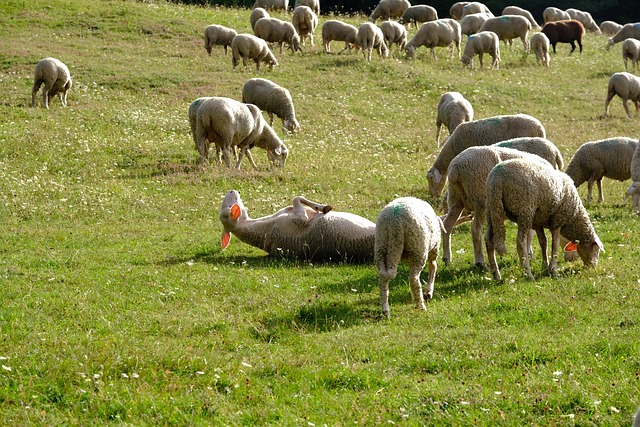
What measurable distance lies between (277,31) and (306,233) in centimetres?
2092

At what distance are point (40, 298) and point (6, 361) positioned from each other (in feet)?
6.76

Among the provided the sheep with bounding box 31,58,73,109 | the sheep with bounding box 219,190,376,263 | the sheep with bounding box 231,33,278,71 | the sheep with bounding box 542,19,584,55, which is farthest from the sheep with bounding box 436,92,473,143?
the sheep with bounding box 542,19,584,55

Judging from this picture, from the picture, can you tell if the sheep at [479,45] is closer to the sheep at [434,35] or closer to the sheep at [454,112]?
the sheep at [434,35]

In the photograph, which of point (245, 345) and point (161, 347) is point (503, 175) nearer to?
point (245, 345)

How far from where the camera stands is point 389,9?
44344 millimetres

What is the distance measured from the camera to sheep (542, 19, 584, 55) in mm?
39781

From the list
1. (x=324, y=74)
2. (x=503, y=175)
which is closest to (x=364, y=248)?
(x=503, y=175)

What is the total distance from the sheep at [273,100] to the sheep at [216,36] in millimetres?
8443

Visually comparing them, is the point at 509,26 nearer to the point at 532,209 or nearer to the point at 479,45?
the point at 479,45

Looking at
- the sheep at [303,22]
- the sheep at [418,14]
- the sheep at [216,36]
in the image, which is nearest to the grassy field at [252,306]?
the sheep at [216,36]

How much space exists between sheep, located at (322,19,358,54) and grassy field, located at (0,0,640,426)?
9.95 m

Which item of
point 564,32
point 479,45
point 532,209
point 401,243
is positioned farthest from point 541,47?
point 401,243

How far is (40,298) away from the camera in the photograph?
32.2 feet

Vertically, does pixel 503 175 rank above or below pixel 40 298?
above
